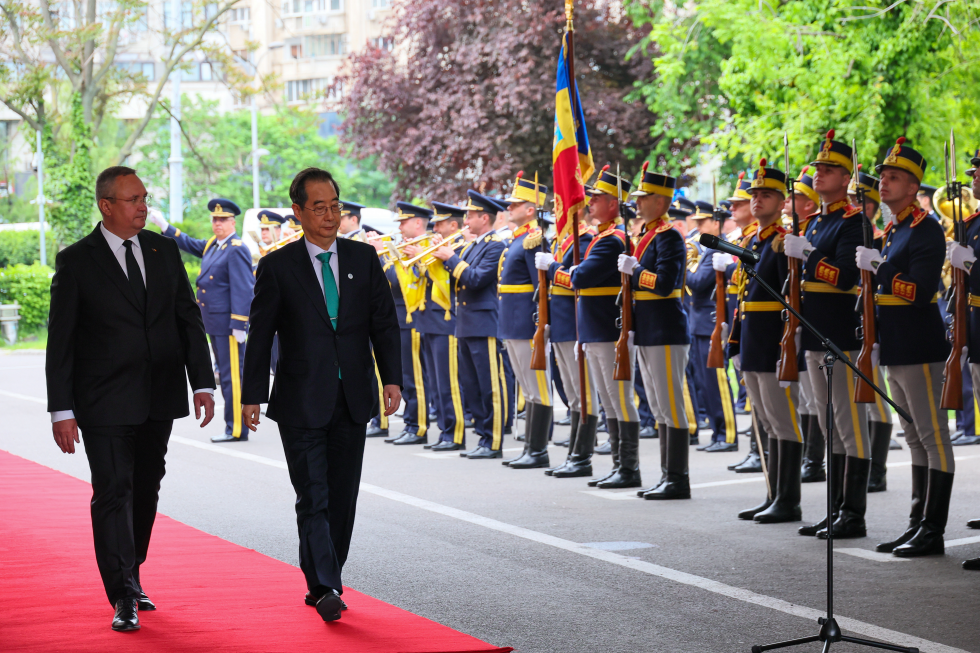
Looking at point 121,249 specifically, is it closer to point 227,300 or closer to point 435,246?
point 435,246

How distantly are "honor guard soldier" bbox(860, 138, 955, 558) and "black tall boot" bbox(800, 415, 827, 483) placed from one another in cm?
245

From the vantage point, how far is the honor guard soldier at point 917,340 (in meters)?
6.96

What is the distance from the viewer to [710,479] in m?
9.85

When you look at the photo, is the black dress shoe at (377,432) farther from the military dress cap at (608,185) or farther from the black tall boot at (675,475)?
the black tall boot at (675,475)

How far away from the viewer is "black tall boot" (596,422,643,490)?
9.36 m

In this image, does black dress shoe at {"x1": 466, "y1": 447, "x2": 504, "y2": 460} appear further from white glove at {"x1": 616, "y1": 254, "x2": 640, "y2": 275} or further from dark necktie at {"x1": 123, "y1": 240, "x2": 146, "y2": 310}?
dark necktie at {"x1": 123, "y1": 240, "x2": 146, "y2": 310}

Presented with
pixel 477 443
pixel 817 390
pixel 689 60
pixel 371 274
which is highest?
pixel 689 60

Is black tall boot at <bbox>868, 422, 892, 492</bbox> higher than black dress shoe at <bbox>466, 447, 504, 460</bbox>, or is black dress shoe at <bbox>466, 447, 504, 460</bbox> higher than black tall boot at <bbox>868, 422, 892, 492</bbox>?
black tall boot at <bbox>868, 422, 892, 492</bbox>

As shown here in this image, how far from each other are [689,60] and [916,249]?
1780 cm

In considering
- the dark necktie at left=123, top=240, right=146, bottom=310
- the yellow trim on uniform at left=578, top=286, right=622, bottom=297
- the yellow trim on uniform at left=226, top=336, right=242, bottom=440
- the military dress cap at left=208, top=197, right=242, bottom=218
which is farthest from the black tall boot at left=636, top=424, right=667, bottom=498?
the military dress cap at left=208, top=197, right=242, bottom=218

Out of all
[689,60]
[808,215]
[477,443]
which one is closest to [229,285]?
[477,443]

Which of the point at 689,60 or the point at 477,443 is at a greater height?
the point at 689,60

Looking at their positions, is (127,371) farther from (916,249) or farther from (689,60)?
(689,60)

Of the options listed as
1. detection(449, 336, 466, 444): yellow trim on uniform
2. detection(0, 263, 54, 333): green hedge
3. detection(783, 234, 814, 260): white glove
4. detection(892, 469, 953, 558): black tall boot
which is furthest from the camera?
detection(0, 263, 54, 333): green hedge
